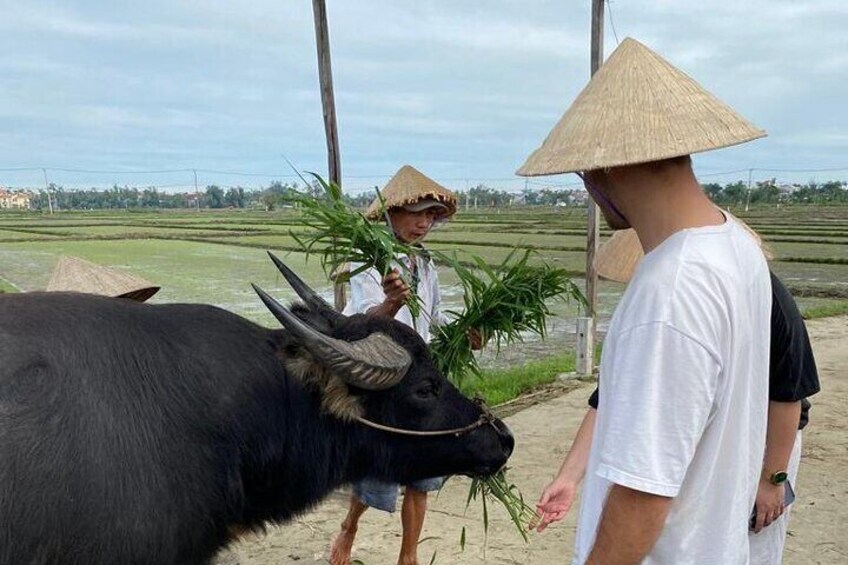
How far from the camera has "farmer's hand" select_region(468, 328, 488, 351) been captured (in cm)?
315

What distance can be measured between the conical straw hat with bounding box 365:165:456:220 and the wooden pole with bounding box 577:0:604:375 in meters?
2.98

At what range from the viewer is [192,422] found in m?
2.08

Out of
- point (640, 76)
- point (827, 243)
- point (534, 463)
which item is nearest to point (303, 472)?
point (640, 76)

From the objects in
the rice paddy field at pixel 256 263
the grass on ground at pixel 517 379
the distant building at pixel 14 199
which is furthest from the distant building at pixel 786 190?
the distant building at pixel 14 199

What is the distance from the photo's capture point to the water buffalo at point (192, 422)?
180cm

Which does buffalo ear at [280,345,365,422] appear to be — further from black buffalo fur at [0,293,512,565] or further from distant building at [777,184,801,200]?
distant building at [777,184,801,200]

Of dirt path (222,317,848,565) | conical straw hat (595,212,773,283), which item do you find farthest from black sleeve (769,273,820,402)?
dirt path (222,317,848,565)

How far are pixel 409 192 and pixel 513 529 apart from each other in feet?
6.31

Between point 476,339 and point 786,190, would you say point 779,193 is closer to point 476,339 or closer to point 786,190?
point 786,190

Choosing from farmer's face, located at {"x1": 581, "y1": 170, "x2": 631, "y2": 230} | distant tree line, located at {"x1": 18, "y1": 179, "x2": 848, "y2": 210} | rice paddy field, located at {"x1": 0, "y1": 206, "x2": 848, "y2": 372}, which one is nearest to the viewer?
farmer's face, located at {"x1": 581, "y1": 170, "x2": 631, "y2": 230}

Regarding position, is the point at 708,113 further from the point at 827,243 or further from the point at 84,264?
the point at 827,243

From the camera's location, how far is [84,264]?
10.9 ft

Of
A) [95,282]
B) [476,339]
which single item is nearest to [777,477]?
[476,339]

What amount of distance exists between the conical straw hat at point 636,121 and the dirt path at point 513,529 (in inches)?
106
